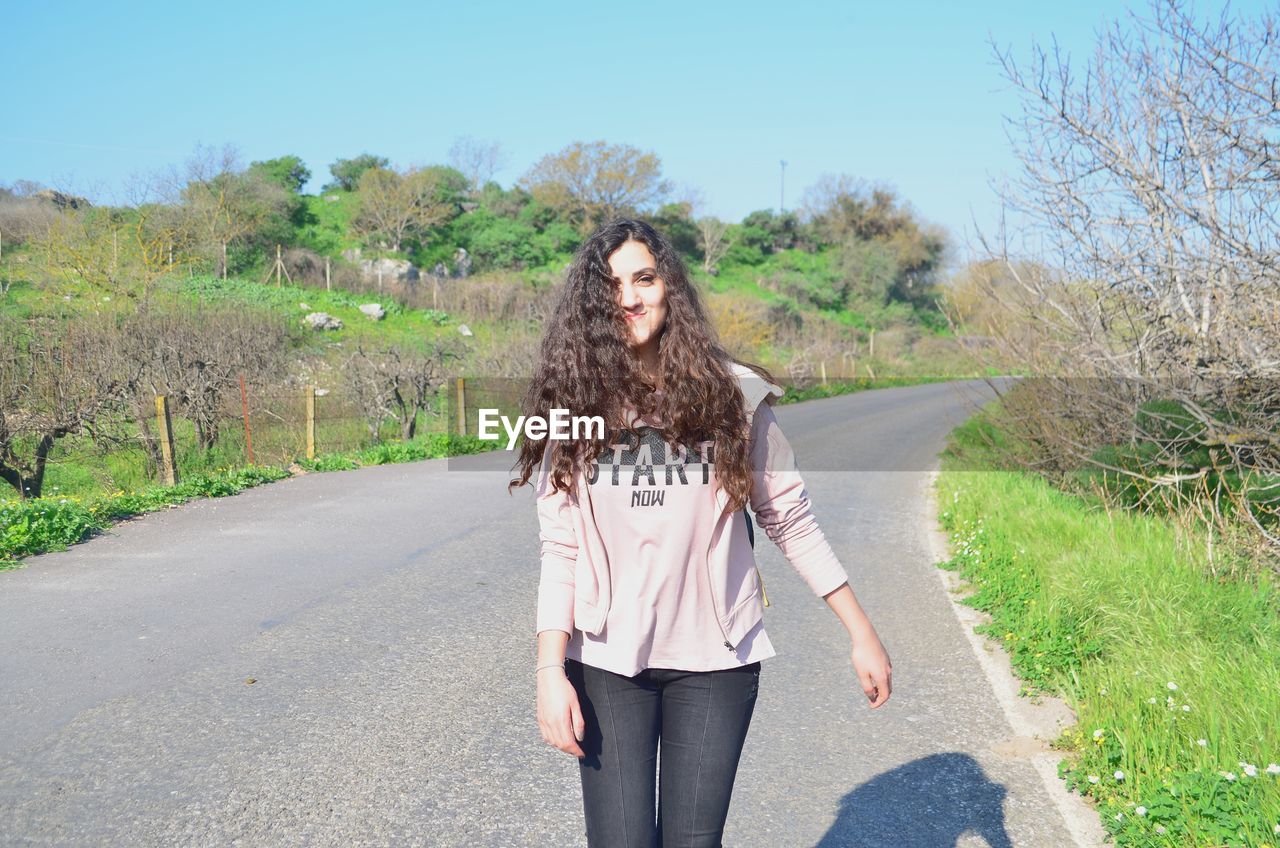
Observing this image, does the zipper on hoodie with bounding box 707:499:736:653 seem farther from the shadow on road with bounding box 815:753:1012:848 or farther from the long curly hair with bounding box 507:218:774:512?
the shadow on road with bounding box 815:753:1012:848

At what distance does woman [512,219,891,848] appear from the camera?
7.55 ft

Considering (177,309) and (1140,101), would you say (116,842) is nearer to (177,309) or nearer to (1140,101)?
(1140,101)

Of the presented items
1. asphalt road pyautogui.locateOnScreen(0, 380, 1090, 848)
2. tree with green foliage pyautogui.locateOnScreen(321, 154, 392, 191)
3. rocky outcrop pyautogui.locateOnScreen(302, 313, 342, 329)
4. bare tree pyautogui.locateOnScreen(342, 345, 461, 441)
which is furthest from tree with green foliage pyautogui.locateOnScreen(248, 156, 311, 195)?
asphalt road pyautogui.locateOnScreen(0, 380, 1090, 848)

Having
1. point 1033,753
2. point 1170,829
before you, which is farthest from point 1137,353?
point 1170,829

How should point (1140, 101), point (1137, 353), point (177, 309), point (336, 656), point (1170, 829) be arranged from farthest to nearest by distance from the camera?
1. point (177, 309)
2. point (1137, 353)
3. point (1140, 101)
4. point (336, 656)
5. point (1170, 829)

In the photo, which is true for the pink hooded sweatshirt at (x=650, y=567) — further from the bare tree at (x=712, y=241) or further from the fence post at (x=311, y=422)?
the bare tree at (x=712, y=241)

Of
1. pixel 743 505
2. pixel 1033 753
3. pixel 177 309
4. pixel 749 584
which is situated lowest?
pixel 1033 753

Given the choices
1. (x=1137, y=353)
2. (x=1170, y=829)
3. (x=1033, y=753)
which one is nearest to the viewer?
(x=1170, y=829)

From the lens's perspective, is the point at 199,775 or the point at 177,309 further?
the point at 177,309

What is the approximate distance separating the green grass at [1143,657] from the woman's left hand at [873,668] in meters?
1.72

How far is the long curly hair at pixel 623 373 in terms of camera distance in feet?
7.70

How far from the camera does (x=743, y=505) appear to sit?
91.7 inches

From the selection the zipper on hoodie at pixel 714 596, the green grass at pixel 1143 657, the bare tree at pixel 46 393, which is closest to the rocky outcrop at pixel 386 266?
the bare tree at pixel 46 393

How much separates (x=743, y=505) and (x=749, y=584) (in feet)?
0.72
